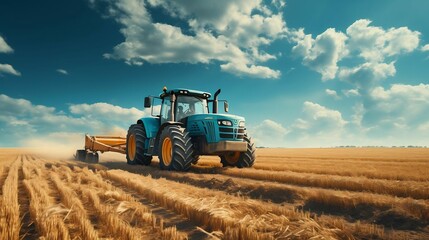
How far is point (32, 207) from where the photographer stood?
471 centimetres

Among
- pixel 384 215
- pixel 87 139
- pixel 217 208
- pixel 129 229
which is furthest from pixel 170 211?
pixel 87 139

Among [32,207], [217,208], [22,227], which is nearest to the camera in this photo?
[22,227]

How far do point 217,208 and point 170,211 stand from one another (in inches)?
36.9

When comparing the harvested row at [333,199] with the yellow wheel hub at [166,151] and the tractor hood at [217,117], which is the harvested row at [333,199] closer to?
the tractor hood at [217,117]

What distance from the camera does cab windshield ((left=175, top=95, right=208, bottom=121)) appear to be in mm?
10984

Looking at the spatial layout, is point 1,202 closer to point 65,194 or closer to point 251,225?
point 65,194

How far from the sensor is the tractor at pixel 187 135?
31.0 feet

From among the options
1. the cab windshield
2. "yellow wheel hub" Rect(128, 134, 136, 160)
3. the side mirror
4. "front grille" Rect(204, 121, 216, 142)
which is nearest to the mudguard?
"yellow wheel hub" Rect(128, 134, 136, 160)

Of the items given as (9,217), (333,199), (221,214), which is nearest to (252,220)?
(221,214)

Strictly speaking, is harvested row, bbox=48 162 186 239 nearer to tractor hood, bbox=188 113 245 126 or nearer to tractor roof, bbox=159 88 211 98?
tractor hood, bbox=188 113 245 126

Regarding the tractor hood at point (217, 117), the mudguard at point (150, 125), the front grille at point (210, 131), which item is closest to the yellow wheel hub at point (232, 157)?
the tractor hood at point (217, 117)

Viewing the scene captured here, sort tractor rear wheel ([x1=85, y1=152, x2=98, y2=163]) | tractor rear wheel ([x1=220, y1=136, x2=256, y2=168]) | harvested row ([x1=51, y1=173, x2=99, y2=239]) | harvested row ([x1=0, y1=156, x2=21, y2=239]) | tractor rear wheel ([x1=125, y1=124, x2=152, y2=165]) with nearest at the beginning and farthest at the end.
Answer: harvested row ([x1=0, y1=156, x2=21, y2=239]), harvested row ([x1=51, y1=173, x2=99, y2=239]), tractor rear wheel ([x1=220, y1=136, x2=256, y2=168]), tractor rear wheel ([x1=125, y1=124, x2=152, y2=165]), tractor rear wheel ([x1=85, y1=152, x2=98, y2=163])

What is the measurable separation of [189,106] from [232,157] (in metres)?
2.32

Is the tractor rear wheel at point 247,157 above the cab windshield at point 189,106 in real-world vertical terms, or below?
below
